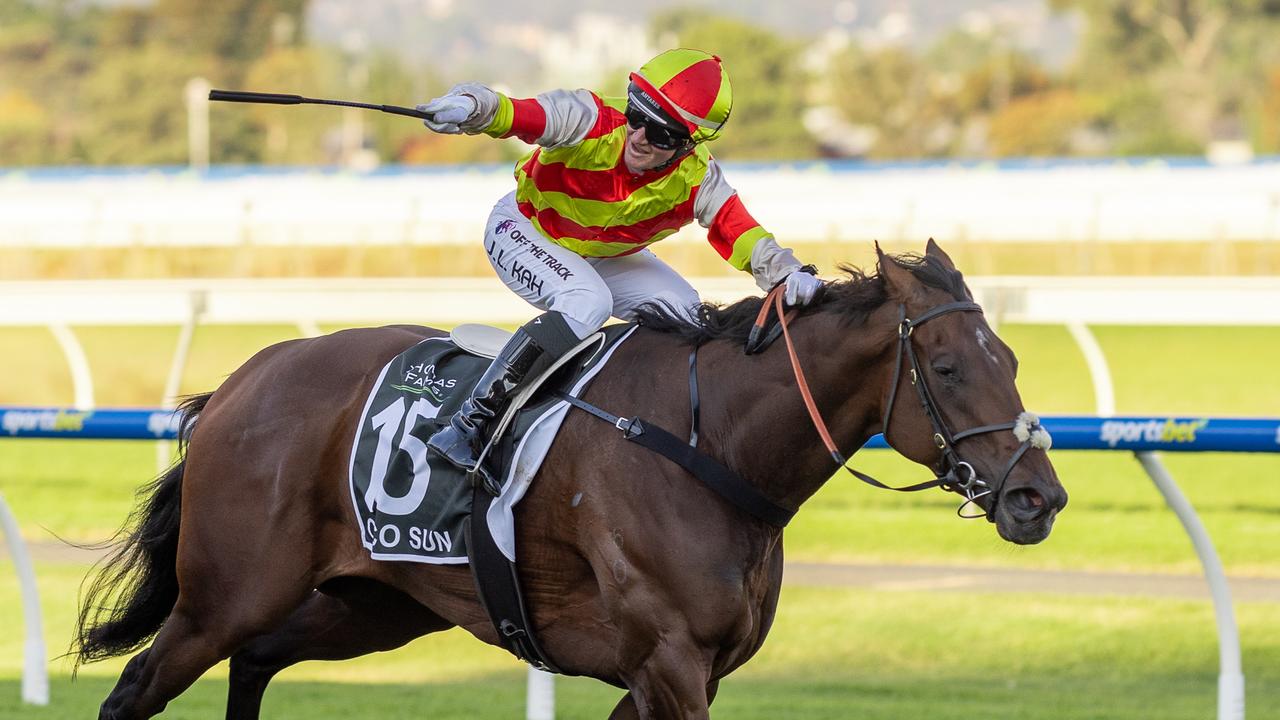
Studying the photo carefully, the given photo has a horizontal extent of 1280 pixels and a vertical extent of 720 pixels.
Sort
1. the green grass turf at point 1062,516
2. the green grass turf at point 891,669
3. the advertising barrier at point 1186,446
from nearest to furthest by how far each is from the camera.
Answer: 1. the advertising barrier at point 1186,446
2. the green grass turf at point 891,669
3. the green grass turf at point 1062,516

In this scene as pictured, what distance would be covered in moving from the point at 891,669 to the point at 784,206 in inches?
953

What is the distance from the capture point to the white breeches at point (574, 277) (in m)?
Result: 3.97

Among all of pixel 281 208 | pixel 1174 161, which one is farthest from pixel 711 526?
pixel 1174 161

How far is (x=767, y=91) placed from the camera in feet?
246

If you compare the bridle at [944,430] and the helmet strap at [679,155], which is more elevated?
the helmet strap at [679,155]

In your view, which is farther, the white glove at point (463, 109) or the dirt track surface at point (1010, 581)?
the dirt track surface at point (1010, 581)

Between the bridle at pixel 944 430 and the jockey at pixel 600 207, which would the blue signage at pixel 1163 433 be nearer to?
the jockey at pixel 600 207

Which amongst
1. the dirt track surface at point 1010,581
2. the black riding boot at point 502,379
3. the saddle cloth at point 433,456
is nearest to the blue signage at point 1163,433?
the saddle cloth at point 433,456

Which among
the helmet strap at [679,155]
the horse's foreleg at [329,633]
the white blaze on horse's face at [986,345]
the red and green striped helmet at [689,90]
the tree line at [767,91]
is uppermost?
the tree line at [767,91]

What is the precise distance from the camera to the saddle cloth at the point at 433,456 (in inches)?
154

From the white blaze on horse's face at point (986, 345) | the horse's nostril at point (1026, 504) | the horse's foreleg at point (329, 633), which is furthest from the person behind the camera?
the horse's foreleg at point (329, 633)

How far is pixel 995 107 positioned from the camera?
89750mm

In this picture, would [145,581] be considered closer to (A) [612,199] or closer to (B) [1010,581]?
(A) [612,199]

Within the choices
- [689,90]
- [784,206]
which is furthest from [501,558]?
[784,206]
